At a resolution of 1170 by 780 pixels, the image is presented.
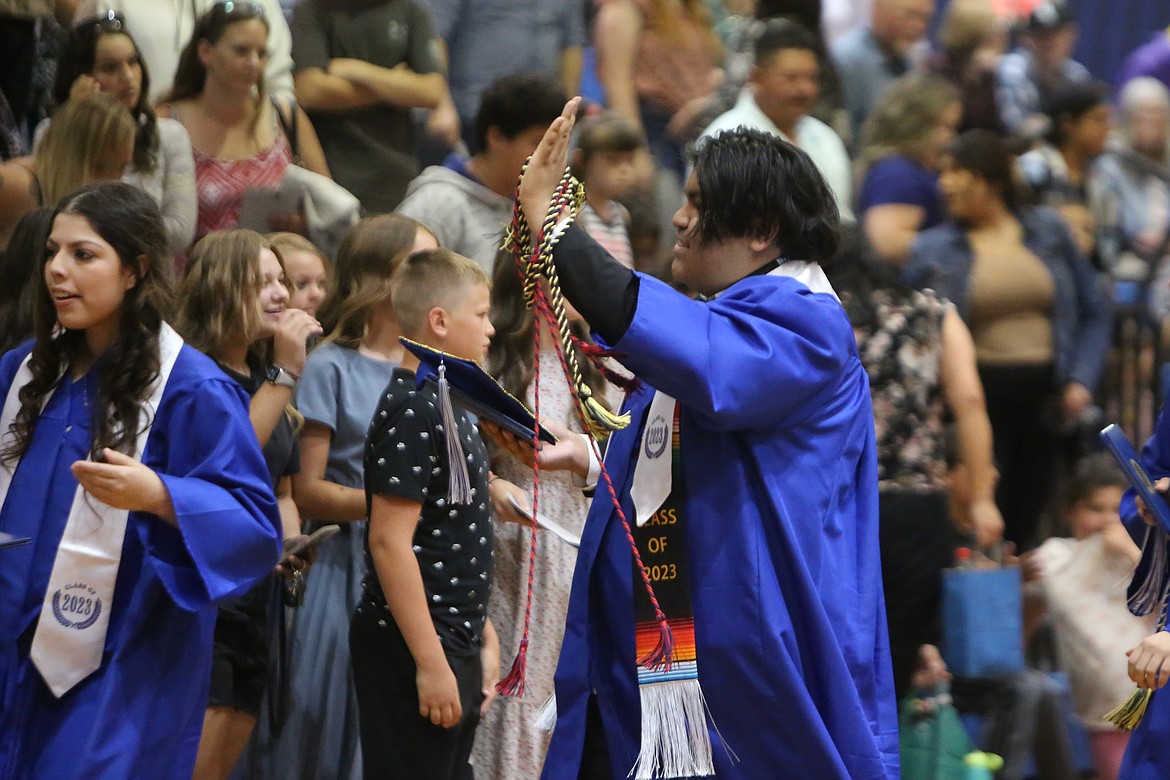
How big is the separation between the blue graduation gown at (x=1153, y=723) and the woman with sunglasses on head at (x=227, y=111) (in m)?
3.33

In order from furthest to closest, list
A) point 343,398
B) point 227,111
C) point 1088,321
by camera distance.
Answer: point 1088,321
point 227,111
point 343,398

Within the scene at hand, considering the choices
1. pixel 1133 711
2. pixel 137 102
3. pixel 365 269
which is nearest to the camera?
pixel 1133 711

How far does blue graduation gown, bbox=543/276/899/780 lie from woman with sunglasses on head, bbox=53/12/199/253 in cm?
288

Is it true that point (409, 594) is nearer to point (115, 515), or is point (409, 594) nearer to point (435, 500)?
point (435, 500)

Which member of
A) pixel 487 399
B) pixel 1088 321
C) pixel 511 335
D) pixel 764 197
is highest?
pixel 1088 321

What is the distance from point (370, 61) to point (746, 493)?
3.99 metres

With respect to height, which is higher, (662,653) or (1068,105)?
(1068,105)

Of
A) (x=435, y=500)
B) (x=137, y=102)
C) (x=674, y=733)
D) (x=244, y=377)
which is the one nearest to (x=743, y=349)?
(x=674, y=733)

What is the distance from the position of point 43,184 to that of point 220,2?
3.41 feet

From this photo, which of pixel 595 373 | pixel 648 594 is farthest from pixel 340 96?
pixel 648 594

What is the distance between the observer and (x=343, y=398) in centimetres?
528

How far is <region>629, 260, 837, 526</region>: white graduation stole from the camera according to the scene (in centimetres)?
373

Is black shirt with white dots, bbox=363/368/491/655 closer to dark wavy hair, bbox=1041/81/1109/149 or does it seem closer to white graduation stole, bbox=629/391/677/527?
white graduation stole, bbox=629/391/677/527

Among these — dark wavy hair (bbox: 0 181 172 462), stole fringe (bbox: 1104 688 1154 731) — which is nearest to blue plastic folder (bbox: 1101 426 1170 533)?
stole fringe (bbox: 1104 688 1154 731)
